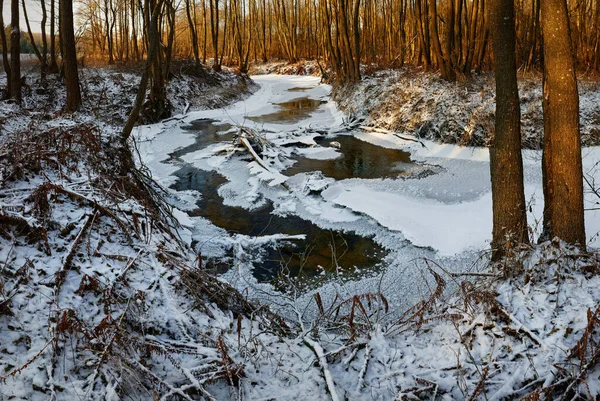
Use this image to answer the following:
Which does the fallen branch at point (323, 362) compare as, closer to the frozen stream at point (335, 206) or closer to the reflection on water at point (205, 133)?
the frozen stream at point (335, 206)

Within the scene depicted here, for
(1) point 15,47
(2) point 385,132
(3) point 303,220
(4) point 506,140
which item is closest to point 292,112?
(2) point 385,132

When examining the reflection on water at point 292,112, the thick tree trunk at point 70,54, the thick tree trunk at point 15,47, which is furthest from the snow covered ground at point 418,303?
the reflection on water at point 292,112

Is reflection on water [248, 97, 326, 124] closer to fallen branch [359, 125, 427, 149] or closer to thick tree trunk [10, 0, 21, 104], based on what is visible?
fallen branch [359, 125, 427, 149]

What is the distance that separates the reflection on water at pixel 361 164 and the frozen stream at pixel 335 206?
2 cm

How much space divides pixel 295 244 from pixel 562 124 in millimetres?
3587

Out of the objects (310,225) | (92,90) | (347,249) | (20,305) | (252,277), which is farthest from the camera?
(92,90)

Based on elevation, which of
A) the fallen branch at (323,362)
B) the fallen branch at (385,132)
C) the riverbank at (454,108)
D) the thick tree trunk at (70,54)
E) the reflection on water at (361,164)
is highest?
the thick tree trunk at (70,54)

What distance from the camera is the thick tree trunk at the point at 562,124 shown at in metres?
3.76

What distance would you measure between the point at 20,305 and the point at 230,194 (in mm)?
5499

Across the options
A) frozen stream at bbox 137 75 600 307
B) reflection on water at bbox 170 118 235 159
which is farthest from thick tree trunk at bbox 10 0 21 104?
reflection on water at bbox 170 118 235 159

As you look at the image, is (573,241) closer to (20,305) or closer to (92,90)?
(20,305)

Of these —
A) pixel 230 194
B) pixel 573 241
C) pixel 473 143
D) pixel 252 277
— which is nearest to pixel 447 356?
pixel 573 241

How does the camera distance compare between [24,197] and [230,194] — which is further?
[230,194]

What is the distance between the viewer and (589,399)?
94.7 inches
